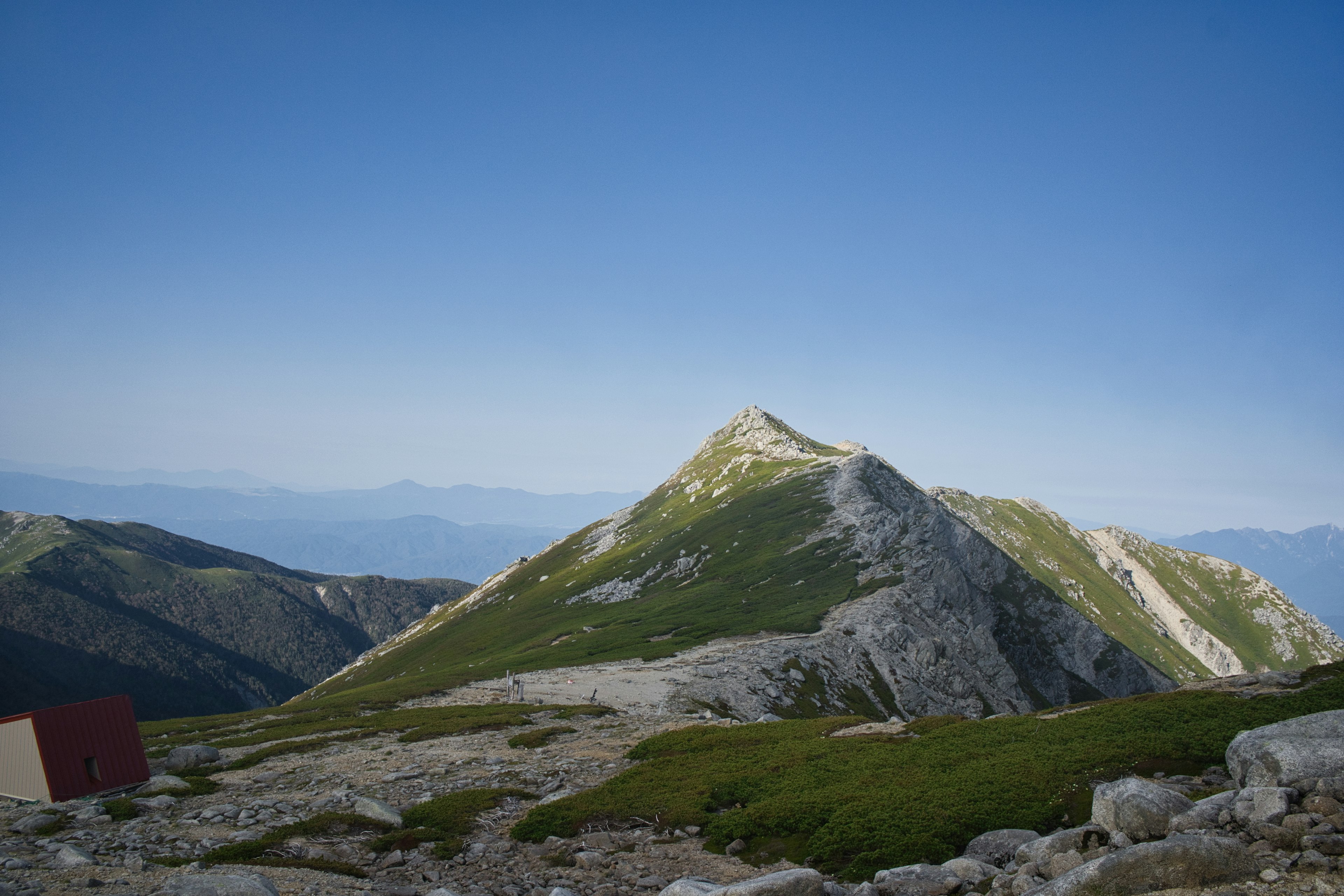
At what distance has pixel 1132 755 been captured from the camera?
25.2 metres

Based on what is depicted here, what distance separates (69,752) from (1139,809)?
43.3 metres

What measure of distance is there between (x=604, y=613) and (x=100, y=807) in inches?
3983

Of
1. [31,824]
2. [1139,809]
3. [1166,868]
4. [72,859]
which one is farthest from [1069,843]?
[31,824]

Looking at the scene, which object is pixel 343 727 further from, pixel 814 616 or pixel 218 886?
pixel 814 616

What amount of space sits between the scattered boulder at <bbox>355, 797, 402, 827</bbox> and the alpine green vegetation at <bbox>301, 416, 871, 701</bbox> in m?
49.3

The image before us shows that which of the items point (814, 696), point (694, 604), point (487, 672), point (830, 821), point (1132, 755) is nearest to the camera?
point (830, 821)

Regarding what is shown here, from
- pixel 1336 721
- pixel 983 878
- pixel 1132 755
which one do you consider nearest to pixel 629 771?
pixel 983 878

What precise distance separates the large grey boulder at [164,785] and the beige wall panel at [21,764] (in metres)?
3.65

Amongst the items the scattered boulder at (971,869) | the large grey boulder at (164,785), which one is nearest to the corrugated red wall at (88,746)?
the large grey boulder at (164,785)

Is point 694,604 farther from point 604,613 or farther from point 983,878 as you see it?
point 983,878

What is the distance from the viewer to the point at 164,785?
33.0 m

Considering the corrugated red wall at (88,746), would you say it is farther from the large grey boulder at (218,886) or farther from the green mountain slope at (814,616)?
the green mountain slope at (814,616)

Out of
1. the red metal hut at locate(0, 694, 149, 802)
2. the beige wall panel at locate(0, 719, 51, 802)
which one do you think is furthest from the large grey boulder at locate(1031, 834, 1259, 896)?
the beige wall panel at locate(0, 719, 51, 802)

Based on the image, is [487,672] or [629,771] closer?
[629,771]
